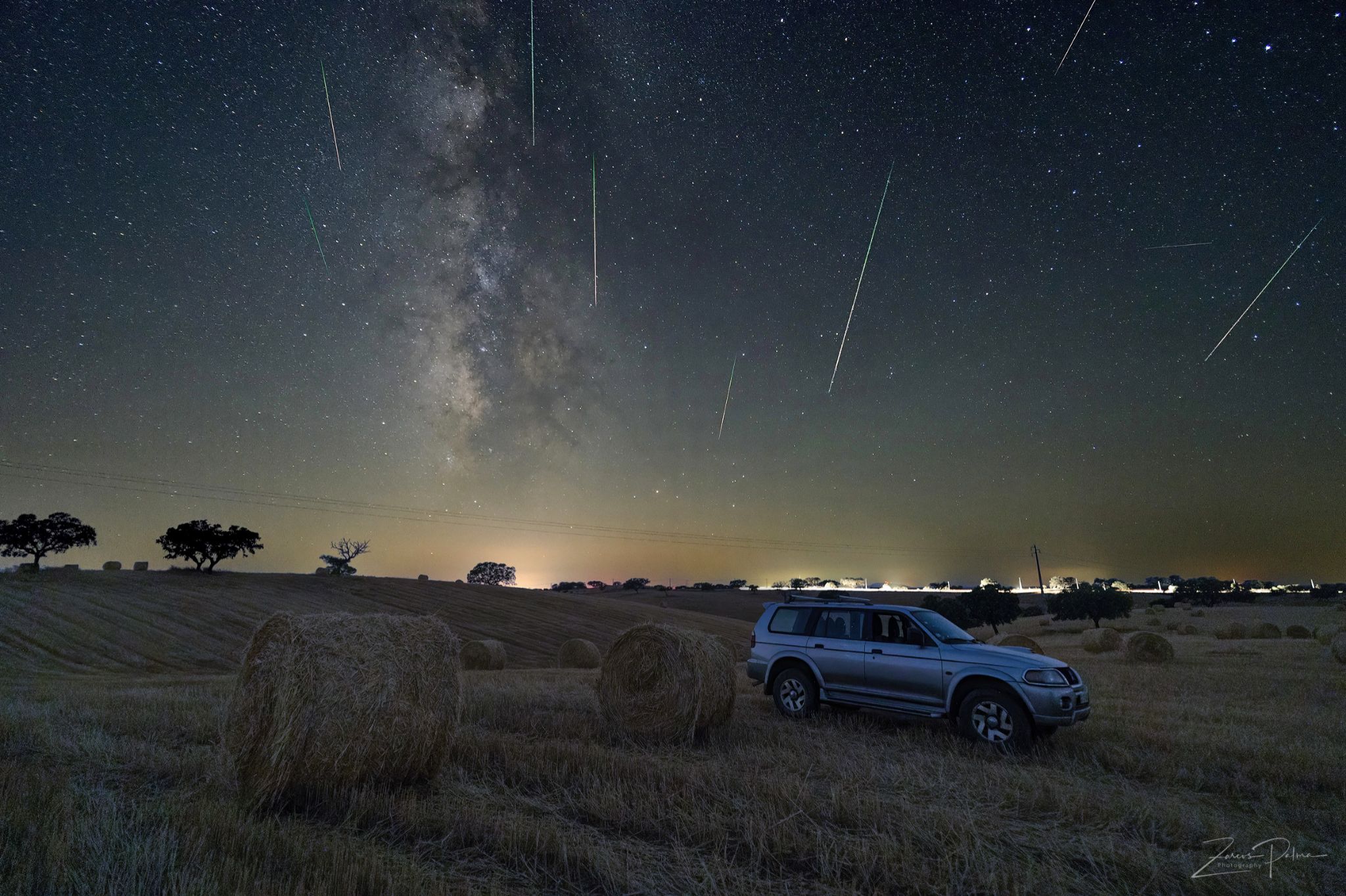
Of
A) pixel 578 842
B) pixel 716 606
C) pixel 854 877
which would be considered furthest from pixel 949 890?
pixel 716 606

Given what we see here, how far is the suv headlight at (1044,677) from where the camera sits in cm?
838

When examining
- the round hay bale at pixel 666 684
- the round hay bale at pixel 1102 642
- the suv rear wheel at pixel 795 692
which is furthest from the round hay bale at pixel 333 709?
the round hay bale at pixel 1102 642

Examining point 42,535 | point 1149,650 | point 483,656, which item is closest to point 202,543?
point 42,535

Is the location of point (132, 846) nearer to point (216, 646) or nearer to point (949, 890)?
point (949, 890)

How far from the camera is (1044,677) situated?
842cm

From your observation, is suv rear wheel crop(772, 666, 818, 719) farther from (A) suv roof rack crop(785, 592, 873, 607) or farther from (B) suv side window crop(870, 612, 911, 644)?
(B) suv side window crop(870, 612, 911, 644)

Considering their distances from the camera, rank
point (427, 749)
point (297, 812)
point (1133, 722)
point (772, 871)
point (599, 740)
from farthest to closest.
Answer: point (1133, 722) → point (599, 740) → point (427, 749) → point (297, 812) → point (772, 871)

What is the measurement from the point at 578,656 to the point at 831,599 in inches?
706

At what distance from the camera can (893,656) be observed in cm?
978

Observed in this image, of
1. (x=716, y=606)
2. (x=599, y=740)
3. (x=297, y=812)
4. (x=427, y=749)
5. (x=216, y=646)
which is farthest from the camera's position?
(x=716, y=606)

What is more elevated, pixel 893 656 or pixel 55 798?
pixel 893 656

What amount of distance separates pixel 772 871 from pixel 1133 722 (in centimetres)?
817

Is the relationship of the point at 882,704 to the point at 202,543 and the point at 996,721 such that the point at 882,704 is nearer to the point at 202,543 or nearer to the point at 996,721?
the point at 996,721

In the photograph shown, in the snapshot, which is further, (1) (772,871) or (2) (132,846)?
(1) (772,871)
